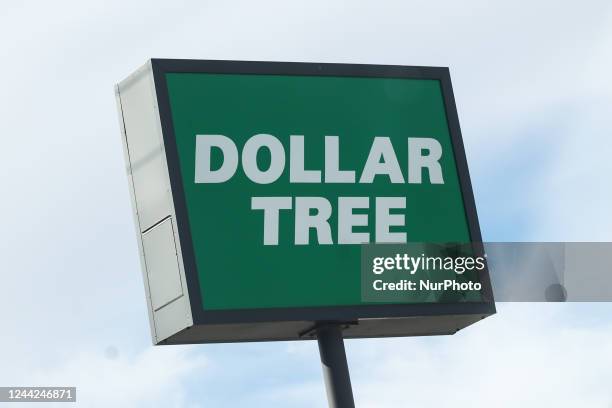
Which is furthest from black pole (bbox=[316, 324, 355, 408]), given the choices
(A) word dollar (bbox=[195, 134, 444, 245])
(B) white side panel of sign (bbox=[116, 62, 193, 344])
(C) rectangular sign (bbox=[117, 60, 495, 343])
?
(B) white side panel of sign (bbox=[116, 62, 193, 344])

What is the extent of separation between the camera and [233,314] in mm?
13414

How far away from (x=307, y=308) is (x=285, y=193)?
4.04 ft

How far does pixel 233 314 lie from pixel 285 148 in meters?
1.90

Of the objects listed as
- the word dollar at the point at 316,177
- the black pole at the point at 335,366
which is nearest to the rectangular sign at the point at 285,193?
the word dollar at the point at 316,177

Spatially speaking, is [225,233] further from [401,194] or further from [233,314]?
[401,194]

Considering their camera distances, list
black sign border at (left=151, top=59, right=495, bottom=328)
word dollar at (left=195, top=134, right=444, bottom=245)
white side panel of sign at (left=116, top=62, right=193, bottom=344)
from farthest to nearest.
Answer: word dollar at (left=195, top=134, right=444, bottom=245), white side panel of sign at (left=116, top=62, right=193, bottom=344), black sign border at (left=151, top=59, right=495, bottom=328)

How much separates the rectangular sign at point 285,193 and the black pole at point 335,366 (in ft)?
0.70

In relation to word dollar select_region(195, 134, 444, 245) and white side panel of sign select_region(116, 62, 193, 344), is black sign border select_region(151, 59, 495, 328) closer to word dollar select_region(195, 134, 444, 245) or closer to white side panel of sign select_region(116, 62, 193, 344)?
white side panel of sign select_region(116, 62, 193, 344)

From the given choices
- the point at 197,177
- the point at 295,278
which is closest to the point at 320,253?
the point at 295,278

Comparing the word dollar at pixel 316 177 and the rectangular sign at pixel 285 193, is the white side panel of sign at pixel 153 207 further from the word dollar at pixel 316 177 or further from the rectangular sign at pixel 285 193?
the word dollar at pixel 316 177

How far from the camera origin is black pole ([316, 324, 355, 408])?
13562 millimetres

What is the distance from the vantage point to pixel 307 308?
539 inches

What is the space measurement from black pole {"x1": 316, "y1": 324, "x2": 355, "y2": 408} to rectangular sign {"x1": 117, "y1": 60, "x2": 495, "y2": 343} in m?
0.21

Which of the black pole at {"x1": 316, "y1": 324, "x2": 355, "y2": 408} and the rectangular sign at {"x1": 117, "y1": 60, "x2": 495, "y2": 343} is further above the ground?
the rectangular sign at {"x1": 117, "y1": 60, "x2": 495, "y2": 343}
